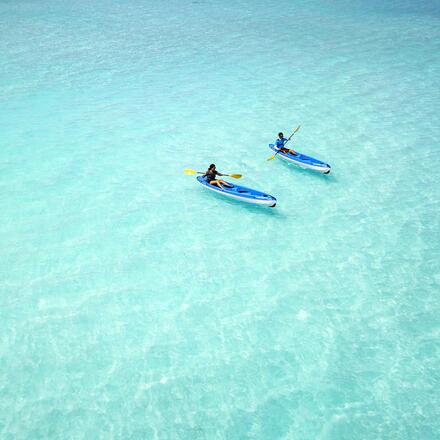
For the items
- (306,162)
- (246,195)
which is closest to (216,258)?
(246,195)

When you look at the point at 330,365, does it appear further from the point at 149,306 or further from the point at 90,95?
the point at 90,95

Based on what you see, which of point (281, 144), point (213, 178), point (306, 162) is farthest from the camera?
point (281, 144)

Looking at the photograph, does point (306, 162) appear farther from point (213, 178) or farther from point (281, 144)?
point (213, 178)

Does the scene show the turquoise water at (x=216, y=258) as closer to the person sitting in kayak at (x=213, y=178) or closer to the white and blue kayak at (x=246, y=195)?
the white and blue kayak at (x=246, y=195)

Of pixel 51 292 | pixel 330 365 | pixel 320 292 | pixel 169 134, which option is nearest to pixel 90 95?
pixel 169 134

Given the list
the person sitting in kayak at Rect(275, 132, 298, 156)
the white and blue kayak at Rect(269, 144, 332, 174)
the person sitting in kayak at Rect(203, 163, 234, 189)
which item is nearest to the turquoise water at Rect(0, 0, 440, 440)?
the white and blue kayak at Rect(269, 144, 332, 174)

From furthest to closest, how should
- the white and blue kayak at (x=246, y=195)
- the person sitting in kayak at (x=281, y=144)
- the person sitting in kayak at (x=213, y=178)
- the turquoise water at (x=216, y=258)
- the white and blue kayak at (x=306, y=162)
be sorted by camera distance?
the person sitting in kayak at (x=281, y=144), the white and blue kayak at (x=306, y=162), the person sitting in kayak at (x=213, y=178), the white and blue kayak at (x=246, y=195), the turquoise water at (x=216, y=258)

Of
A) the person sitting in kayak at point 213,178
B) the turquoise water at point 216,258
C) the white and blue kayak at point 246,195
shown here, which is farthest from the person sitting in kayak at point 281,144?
the person sitting in kayak at point 213,178
